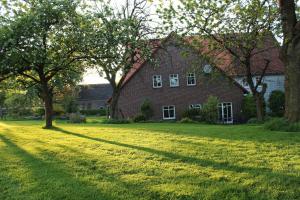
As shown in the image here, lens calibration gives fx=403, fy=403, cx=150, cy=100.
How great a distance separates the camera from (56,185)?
7.86m

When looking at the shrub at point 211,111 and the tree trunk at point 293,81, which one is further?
the shrub at point 211,111

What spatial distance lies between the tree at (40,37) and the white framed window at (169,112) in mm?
22071

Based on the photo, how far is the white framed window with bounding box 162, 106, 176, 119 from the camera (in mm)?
43019

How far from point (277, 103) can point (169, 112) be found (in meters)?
11.2

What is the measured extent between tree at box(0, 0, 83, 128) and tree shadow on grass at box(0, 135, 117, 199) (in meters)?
10.1

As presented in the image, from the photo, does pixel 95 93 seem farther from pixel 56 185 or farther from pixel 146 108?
pixel 56 185

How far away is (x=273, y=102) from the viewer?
4156 cm

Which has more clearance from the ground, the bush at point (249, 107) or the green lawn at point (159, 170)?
the bush at point (249, 107)

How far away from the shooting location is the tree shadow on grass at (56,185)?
7211 millimetres

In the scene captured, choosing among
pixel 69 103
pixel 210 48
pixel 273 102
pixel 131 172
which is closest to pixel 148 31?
pixel 210 48

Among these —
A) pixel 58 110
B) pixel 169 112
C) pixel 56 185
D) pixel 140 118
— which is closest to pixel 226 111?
pixel 169 112

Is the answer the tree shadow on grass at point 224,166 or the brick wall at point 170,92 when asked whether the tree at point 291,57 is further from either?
the brick wall at point 170,92

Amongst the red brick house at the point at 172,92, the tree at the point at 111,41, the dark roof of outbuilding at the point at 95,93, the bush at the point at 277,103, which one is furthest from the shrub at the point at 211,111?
the dark roof of outbuilding at the point at 95,93

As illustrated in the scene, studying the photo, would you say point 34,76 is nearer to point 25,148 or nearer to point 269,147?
point 25,148
